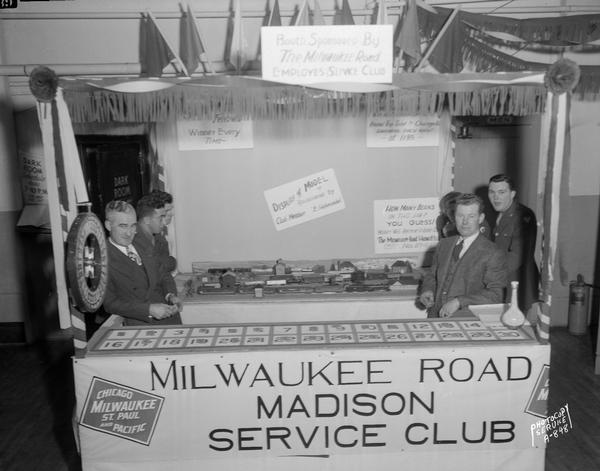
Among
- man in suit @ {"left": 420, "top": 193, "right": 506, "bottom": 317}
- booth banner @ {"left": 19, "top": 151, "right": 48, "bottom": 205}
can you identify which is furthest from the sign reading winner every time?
booth banner @ {"left": 19, "top": 151, "right": 48, "bottom": 205}

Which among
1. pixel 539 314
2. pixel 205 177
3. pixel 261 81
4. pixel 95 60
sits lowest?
pixel 539 314

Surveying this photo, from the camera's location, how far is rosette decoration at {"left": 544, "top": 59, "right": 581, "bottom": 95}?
2.79 metres

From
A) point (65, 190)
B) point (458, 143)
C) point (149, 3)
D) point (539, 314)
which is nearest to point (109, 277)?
point (65, 190)

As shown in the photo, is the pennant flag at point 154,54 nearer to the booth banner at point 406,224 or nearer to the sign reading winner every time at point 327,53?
the sign reading winner every time at point 327,53

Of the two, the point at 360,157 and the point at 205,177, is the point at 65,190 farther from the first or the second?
the point at 360,157

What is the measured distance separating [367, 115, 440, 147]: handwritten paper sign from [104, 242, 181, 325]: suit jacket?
2548 mm

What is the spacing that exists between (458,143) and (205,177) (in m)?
2.64

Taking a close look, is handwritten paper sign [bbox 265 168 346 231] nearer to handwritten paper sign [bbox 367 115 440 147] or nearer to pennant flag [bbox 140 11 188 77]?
handwritten paper sign [bbox 367 115 440 147]

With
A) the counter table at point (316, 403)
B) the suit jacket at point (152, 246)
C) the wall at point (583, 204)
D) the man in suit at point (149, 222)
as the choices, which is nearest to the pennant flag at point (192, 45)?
the man in suit at point (149, 222)

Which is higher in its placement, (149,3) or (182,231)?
(149,3)

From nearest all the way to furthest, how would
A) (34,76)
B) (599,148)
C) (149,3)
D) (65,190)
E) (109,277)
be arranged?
1. (34,76)
2. (65,190)
3. (109,277)
4. (149,3)
5. (599,148)

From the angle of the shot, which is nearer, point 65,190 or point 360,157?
point 65,190

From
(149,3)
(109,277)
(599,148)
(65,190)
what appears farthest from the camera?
(599,148)

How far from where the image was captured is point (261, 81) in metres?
3.00
